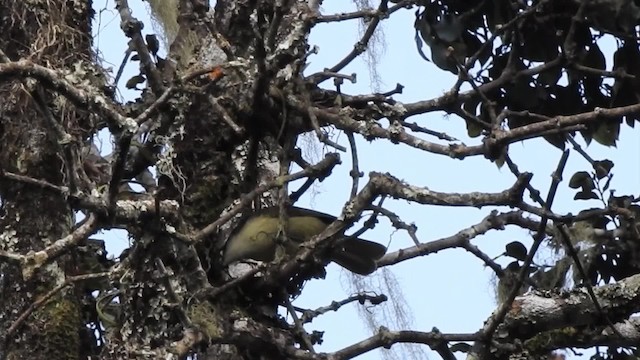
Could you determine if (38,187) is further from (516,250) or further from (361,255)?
(516,250)

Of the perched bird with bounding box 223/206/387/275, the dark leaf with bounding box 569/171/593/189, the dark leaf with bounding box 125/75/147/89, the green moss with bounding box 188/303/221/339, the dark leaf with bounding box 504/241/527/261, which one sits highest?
the dark leaf with bounding box 125/75/147/89

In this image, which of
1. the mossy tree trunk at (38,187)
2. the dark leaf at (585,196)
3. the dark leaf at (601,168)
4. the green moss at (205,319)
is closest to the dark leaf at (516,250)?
the dark leaf at (585,196)

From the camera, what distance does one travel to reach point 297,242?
3.91 m

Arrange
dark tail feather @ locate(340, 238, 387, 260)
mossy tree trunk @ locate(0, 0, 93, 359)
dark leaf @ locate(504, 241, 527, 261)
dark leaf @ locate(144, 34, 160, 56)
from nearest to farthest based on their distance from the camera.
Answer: dark leaf @ locate(144, 34, 160, 56) < mossy tree trunk @ locate(0, 0, 93, 359) < dark leaf @ locate(504, 241, 527, 261) < dark tail feather @ locate(340, 238, 387, 260)

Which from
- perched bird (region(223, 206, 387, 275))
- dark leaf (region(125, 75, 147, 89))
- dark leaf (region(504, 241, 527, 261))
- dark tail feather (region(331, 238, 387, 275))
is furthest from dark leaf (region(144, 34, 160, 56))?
dark leaf (region(504, 241, 527, 261))

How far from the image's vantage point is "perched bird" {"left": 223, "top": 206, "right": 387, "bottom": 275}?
138 inches

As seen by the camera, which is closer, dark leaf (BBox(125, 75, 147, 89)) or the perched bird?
the perched bird

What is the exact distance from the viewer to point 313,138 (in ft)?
13.9

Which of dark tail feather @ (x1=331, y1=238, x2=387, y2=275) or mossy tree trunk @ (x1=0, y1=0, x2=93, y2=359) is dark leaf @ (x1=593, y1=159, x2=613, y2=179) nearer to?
dark tail feather @ (x1=331, y1=238, x2=387, y2=275)

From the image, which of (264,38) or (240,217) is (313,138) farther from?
(264,38)

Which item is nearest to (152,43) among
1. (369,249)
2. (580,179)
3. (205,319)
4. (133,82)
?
(205,319)

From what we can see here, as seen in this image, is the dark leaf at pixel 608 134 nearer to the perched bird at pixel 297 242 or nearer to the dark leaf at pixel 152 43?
the perched bird at pixel 297 242

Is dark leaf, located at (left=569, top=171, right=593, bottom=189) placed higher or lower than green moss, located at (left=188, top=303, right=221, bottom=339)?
higher

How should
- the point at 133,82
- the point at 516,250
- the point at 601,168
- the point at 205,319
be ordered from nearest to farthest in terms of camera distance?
the point at 205,319
the point at 601,168
the point at 516,250
the point at 133,82
